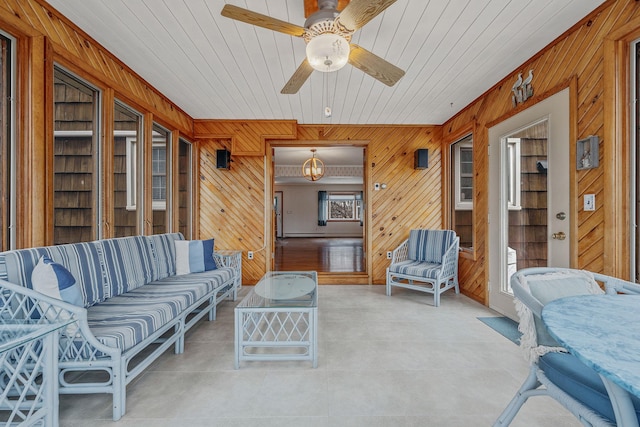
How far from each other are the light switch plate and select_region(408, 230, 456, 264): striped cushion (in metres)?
1.79

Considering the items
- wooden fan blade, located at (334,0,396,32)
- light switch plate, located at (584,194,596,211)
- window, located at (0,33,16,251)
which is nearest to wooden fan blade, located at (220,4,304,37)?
wooden fan blade, located at (334,0,396,32)

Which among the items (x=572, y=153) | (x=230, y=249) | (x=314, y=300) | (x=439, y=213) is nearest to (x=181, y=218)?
(x=230, y=249)

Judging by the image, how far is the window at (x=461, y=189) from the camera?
4.30 meters

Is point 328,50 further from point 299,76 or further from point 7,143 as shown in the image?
point 7,143

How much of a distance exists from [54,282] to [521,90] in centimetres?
395

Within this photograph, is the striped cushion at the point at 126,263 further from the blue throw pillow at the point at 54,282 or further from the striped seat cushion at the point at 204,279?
the blue throw pillow at the point at 54,282

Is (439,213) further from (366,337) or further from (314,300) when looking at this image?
(314,300)

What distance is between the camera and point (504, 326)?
9.27 ft

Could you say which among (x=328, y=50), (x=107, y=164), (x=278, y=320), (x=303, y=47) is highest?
(x=303, y=47)

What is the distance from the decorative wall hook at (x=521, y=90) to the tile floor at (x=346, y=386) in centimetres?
224

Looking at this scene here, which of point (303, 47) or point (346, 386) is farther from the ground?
point (303, 47)

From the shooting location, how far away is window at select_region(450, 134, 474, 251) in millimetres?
4305

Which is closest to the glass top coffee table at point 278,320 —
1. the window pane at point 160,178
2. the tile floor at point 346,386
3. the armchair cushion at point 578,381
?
the tile floor at point 346,386

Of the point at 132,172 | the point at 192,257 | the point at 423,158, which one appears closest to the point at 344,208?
the point at 423,158
